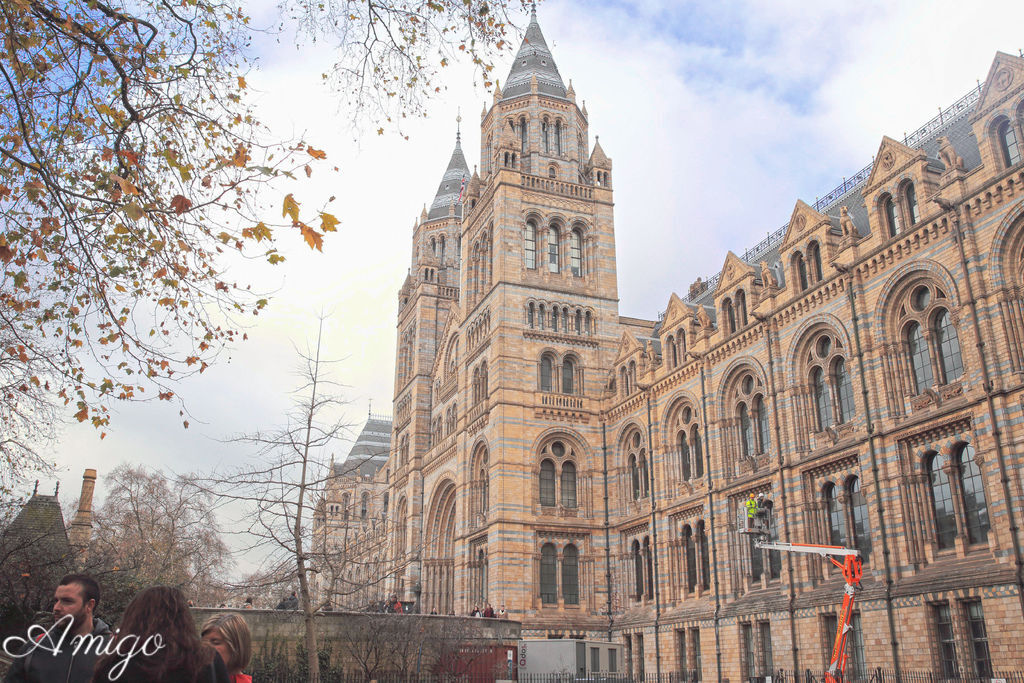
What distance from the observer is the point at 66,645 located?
5082 millimetres

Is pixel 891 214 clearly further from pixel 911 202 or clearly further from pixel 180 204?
pixel 180 204

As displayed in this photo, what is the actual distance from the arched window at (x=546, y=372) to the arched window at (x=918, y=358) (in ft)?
64.6

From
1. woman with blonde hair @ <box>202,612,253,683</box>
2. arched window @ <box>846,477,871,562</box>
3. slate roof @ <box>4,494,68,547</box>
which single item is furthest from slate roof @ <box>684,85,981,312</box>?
slate roof @ <box>4,494,68,547</box>

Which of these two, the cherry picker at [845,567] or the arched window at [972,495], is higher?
the arched window at [972,495]

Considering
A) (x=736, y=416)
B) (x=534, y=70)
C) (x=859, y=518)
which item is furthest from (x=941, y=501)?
(x=534, y=70)

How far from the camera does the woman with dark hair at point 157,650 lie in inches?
178

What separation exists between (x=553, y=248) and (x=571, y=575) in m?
16.3

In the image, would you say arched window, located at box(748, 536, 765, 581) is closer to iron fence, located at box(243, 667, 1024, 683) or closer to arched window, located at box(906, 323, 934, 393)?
iron fence, located at box(243, 667, 1024, 683)

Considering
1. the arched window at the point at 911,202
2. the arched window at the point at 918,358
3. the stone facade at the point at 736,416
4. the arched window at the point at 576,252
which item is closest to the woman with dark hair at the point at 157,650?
the stone facade at the point at 736,416

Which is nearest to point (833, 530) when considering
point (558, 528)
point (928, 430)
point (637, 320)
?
point (928, 430)

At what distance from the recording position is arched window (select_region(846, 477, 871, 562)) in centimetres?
2455

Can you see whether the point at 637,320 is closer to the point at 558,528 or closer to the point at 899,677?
the point at 558,528

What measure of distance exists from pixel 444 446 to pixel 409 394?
1009 cm

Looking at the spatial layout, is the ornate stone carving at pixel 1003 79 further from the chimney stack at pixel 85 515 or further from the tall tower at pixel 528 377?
the chimney stack at pixel 85 515
